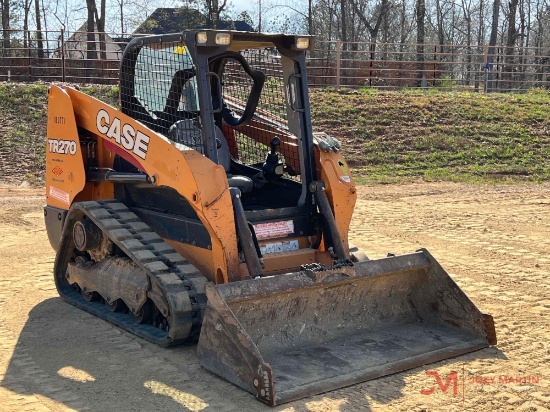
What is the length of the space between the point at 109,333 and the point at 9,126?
38.9 ft

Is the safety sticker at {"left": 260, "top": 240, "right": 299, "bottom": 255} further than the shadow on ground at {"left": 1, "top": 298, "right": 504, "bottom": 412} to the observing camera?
Yes

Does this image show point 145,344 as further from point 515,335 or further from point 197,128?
point 515,335

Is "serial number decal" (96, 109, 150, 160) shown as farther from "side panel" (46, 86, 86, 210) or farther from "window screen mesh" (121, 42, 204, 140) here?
"side panel" (46, 86, 86, 210)

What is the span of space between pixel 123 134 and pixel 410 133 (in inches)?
493

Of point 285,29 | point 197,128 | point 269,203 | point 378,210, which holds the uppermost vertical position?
point 285,29

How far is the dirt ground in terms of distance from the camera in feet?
16.1

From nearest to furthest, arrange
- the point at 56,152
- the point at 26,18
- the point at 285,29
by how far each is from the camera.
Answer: the point at 56,152 < the point at 26,18 < the point at 285,29

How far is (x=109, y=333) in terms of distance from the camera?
6.28m

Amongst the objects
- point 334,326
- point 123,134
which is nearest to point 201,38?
point 123,134

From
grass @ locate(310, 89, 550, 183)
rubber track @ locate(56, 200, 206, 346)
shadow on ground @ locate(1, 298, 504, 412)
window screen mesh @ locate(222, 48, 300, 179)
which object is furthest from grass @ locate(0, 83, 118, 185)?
shadow on ground @ locate(1, 298, 504, 412)

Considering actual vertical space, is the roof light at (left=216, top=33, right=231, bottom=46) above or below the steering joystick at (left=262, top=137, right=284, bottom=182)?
above

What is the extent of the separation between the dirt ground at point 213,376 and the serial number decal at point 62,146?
53.5 inches

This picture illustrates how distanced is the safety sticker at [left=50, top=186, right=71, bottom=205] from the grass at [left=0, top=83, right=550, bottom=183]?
25.1 ft

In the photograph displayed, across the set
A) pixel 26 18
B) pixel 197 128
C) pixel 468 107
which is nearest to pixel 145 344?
pixel 197 128
